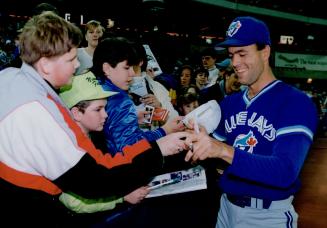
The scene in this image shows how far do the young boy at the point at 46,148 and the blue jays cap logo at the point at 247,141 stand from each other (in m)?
0.68

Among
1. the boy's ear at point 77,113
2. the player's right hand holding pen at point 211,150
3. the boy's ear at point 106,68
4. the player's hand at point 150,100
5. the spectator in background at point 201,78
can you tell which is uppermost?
the boy's ear at point 106,68

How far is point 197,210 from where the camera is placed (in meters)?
3.38

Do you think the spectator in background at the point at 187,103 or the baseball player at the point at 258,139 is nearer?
the baseball player at the point at 258,139

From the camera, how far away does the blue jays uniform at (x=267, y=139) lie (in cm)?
177

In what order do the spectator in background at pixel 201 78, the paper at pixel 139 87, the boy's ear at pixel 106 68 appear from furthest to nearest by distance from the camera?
the spectator in background at pixel 201 78
the paper at pixel 139 87
the boy's ear at pixel 106 68

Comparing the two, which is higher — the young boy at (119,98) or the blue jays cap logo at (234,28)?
the blue jays cap logo at (234,28)

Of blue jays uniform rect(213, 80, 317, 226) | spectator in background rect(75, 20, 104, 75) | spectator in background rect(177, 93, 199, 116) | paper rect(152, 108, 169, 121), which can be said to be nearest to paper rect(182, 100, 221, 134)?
blue jays uniform rect(213, 80, 317, 226)

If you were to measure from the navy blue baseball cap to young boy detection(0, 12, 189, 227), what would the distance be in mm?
956

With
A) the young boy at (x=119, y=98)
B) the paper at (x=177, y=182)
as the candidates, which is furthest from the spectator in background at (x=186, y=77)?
the paper at (x=177, y=182)

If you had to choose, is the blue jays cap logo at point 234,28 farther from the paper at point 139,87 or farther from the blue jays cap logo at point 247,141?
the paper at point 139,87

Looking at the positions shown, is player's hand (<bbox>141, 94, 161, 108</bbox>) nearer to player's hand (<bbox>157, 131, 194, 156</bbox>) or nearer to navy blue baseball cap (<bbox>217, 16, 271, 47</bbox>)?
navy blue baseball cap (<bbox>217, 16, 271, 47</bbox>)

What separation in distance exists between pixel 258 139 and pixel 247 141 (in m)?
0.08

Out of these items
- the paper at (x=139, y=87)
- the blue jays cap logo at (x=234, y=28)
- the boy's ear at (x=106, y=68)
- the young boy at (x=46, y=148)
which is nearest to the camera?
the young boy at (x=46, y=148)

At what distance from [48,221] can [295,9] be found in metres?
29.3
